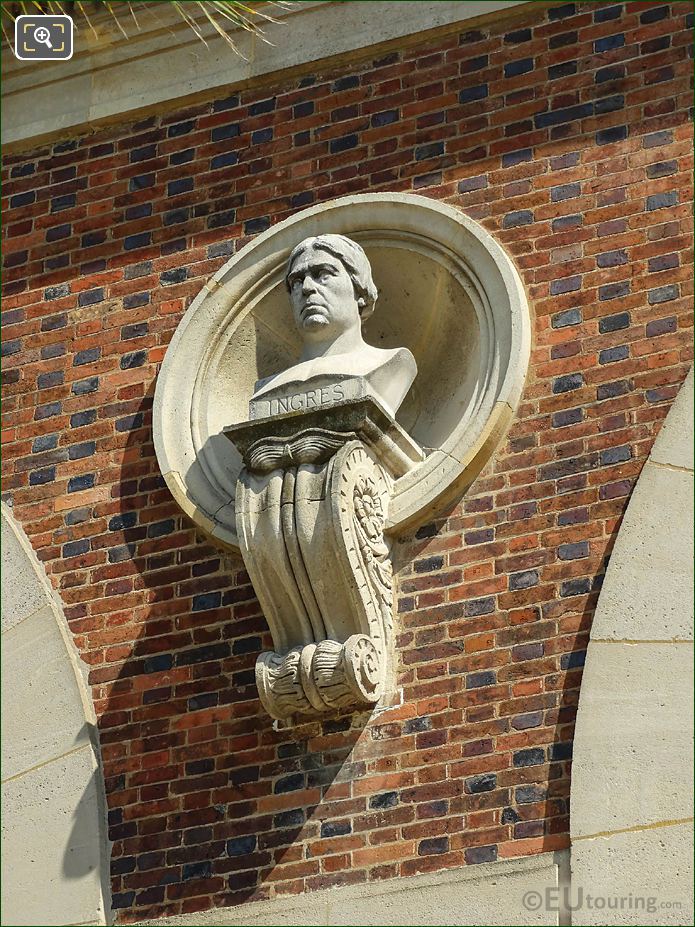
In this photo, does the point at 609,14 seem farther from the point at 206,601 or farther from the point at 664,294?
the point at 206,601

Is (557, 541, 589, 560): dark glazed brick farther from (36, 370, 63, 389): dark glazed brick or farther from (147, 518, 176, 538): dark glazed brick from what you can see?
(36, 370, 63, 389): dark glazed brick

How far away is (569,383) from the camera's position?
8.28 metres

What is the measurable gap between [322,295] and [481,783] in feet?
7.06

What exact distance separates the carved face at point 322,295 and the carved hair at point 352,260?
0.07ft

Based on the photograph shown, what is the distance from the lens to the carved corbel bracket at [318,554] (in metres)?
7.83

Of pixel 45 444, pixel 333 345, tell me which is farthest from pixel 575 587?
pixel 45 444

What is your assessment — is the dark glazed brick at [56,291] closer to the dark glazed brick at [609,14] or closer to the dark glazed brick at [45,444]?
the dark glazed brick at [45,444]

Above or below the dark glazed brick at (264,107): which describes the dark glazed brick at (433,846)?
below

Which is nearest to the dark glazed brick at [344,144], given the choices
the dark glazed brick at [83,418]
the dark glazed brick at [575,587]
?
the dark glazed brick at [83,418]

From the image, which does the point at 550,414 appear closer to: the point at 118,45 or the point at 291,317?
the point at 291,317

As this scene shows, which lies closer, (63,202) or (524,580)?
(524,580)

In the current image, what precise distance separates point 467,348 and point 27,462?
1.95 metres

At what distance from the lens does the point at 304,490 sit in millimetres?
7953

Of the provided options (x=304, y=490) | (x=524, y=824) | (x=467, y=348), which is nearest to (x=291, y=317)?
(x=467, y=348)
